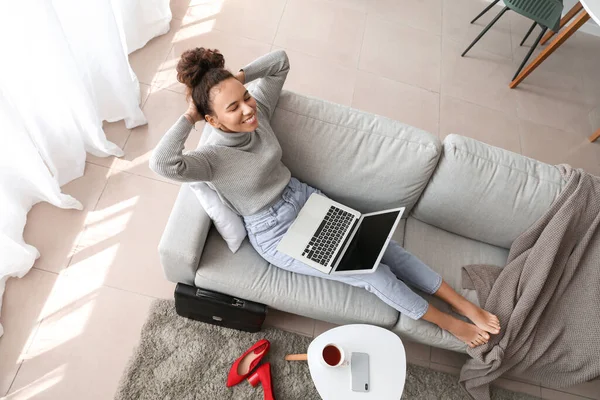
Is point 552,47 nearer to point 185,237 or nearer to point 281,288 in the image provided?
point 281,288

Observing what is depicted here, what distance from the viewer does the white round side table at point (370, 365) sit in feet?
5.19

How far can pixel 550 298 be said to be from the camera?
1.87 metres

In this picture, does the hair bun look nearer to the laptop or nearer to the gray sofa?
the gray sofa

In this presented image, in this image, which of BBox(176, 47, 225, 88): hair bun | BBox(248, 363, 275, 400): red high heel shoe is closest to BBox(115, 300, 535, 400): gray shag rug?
BBox(248, 363, 275, 400): red high heel shoe

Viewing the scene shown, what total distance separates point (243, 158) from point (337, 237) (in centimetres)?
47

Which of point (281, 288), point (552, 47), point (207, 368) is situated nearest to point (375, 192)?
point (281, 288)

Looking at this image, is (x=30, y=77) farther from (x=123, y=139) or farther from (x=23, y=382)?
(x=23, y=382)

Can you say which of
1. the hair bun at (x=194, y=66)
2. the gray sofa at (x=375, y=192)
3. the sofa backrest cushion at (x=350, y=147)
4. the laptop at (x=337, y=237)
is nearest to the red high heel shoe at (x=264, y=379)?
the gray sofa at (x=375, y=192)

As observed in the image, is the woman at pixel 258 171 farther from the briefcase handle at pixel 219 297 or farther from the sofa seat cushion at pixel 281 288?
the briefcase handle at pixel 219 297

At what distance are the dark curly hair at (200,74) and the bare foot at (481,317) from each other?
124cm

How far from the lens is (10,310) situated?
1923mm

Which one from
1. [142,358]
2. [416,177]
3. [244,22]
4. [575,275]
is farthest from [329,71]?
[142,358]

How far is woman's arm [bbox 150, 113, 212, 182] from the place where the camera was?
1457 millimetres

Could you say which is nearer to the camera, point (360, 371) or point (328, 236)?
point (360, 371)
